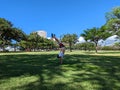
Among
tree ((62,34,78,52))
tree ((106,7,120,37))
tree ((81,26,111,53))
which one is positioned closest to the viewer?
tree ((106,7,120,37))

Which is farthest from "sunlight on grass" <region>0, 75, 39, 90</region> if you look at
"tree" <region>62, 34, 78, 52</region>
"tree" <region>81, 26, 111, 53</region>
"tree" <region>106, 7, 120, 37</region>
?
"tree" <region>62, 34, 78, 52</region>

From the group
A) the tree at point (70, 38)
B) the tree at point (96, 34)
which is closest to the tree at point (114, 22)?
the tree at point (96, 34)

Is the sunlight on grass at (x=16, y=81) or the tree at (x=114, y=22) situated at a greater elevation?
the tree at (x=114, y=22)

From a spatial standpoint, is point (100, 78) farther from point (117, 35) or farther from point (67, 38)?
point (67, 38)

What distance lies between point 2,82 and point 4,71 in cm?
196

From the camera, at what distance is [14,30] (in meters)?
63.8

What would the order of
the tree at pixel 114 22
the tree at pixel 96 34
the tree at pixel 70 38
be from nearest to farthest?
1. the tree at pixel 114 22
2. the tree at pixel 96 34
3. the tree at pixel 70 38

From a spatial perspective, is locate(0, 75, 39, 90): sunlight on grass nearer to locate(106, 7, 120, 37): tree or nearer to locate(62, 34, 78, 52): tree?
locate(106, 7, 120, 37): tree

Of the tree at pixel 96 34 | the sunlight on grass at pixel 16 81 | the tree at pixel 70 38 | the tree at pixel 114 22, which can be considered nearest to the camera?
the sunlight on grass at pixel 16 81

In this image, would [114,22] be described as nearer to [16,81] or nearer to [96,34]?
[96,34]

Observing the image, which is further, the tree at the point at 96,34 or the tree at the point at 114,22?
the tree at the point at 96,34

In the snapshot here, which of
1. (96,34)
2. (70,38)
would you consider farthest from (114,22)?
(70,38)

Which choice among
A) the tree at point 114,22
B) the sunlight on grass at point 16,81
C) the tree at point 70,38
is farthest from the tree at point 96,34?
the sunlight on grass at point 16,81

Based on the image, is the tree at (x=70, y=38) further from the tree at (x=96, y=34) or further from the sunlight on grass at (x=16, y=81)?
the sunlight on grass at (x=16, y=81)
